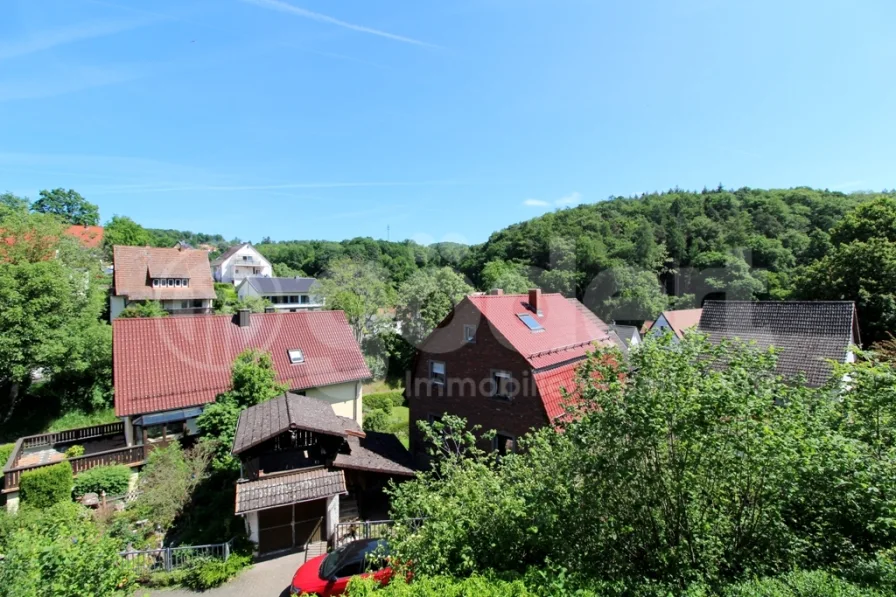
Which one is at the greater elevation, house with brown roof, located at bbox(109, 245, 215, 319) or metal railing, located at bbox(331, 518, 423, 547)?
house with brown roof, located at bbox(109, 245, 215, 319)

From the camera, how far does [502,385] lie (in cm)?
1647

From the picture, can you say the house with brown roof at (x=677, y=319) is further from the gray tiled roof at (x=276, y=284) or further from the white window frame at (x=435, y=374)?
the gray tiled roof at (x=276, y=284)

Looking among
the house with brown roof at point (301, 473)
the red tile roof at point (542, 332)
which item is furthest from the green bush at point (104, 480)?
the red tile roof at point (542, 332)

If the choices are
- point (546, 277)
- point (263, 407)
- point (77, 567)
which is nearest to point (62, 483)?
point (263, 407)

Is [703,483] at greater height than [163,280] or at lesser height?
lesser

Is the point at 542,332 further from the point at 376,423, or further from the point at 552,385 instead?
the point at 376,423

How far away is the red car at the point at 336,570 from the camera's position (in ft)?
32.5

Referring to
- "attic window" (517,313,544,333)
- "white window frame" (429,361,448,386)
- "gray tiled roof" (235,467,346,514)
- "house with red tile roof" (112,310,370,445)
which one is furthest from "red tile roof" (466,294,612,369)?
"house with red tile roof" (112,310,370,445)

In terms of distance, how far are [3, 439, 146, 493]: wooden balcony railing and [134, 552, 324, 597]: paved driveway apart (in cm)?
723

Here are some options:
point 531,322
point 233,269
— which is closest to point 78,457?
point 531,322

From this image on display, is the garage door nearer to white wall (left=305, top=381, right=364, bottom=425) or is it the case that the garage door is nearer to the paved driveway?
the paved driveway

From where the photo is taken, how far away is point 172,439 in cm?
1719

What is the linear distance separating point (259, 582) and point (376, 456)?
4987mm

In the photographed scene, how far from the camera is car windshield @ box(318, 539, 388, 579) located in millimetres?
10234
